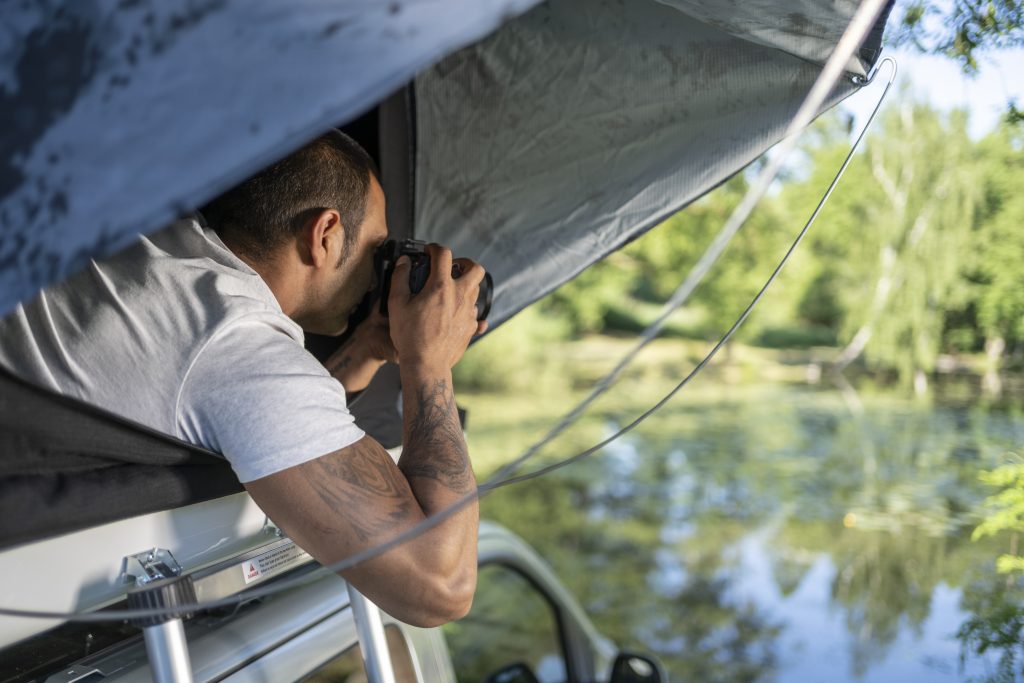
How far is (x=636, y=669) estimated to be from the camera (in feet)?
7.48

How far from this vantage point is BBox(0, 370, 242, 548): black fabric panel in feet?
3.42

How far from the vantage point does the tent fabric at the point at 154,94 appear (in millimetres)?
810

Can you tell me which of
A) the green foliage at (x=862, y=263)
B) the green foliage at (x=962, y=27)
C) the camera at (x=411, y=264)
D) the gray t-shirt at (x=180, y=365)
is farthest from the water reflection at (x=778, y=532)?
the gray t-shirt at (x=180, y=365)

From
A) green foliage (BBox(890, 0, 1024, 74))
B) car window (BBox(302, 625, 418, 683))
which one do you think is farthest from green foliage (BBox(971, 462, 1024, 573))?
car window (BBox(302, 625, 418, 683))

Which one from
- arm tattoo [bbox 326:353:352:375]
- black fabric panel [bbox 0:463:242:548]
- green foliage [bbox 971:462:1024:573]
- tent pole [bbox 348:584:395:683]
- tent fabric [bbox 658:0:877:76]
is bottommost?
green foliage [bbox 971:462:1024:573]

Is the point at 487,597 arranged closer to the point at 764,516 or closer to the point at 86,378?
the point at 764,516

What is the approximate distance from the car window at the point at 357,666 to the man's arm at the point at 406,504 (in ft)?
0.57

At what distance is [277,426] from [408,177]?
126 centimetres

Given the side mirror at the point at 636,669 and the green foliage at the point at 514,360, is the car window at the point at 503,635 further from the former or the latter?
the green foliage at the point at 514,360

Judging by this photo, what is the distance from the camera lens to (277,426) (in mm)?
1220

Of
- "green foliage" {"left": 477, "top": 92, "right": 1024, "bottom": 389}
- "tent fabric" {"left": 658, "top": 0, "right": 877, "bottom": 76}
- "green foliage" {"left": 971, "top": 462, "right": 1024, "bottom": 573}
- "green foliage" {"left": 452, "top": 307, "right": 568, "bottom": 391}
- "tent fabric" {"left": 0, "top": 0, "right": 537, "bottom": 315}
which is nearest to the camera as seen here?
"tent fabric" {"left": 0, "top": 0, "right": 537, "bottom": 315}

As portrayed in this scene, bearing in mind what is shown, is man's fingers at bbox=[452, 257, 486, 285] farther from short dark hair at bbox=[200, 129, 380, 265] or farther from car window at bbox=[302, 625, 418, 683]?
car window at bbox=[302, 625, 418, 683]

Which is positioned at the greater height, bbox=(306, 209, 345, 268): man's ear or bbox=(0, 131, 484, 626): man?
bbox=(306, 209, 345, 268): man's ear

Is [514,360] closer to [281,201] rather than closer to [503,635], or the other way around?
[503,635]
